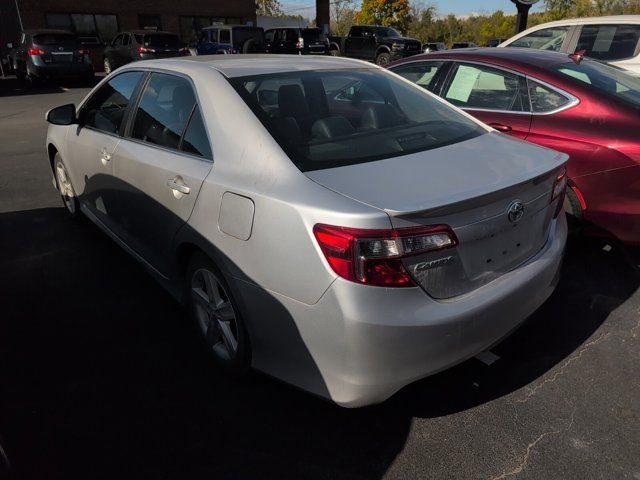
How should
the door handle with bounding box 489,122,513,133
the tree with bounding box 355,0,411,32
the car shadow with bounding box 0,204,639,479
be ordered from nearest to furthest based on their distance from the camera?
the car shadow with bounding box 0,204,639,479 < the door handle with bounding box 489,122,513,133 < the tree with bounding box 355,0,411,32

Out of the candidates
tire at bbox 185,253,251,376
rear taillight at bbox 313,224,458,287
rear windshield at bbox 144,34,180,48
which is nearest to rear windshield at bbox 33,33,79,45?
rear windshield at bbox 144,34,180,48

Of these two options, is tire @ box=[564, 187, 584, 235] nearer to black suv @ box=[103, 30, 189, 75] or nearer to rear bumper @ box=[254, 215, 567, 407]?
rear bumper @ box=[254, 215, 567, 407]

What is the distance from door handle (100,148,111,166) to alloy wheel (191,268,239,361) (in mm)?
1332

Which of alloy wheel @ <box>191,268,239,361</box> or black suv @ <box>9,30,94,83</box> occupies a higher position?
alloy wheel @ <box>191,268,239,361</box>

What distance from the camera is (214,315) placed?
103 inches

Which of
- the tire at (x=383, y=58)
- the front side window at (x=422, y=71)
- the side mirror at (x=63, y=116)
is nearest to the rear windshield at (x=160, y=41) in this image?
the tire at (x=383, y=58)

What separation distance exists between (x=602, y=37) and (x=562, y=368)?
615 cm

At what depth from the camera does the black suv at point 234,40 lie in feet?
67.5

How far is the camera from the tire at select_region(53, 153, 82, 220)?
458 cm

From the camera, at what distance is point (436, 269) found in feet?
6.28

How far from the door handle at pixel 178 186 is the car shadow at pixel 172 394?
3.07 ft

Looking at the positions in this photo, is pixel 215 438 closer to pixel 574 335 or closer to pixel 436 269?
pixel 436 269

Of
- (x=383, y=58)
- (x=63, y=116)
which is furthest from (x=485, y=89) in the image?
(x=383, y=58)

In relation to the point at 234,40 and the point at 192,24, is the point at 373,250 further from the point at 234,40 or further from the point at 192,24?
the point at 192,24
